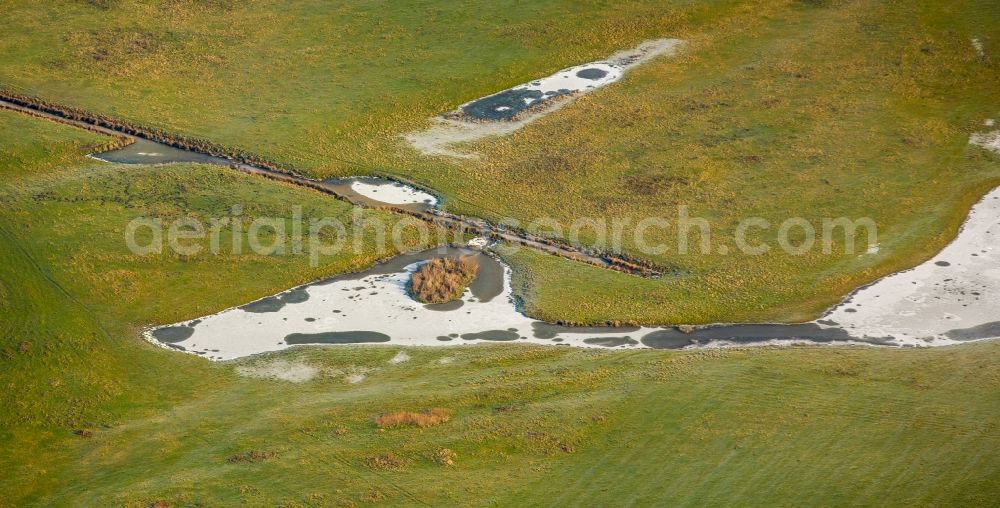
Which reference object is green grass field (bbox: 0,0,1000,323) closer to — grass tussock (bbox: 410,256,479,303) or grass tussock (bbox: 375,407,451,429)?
grass tussock (bbox: 410,256,479,303)

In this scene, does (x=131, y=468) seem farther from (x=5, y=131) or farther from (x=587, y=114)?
(x=587, y=114)

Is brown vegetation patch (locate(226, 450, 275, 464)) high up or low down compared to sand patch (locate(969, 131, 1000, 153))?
down

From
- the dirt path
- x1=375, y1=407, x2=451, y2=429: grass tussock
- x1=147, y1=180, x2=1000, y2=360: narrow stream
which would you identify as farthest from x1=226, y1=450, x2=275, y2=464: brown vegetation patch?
the dirt path

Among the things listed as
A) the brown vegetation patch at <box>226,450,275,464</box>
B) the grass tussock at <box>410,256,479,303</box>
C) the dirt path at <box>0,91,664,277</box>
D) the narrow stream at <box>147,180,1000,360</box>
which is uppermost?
the dirt path at <box>0,91,664,277</box>

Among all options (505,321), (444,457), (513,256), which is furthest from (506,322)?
(444,457)

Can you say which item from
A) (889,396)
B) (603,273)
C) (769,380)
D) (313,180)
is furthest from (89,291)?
(889,396)

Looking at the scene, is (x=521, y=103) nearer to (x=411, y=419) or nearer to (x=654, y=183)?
(x=654, y=183)
